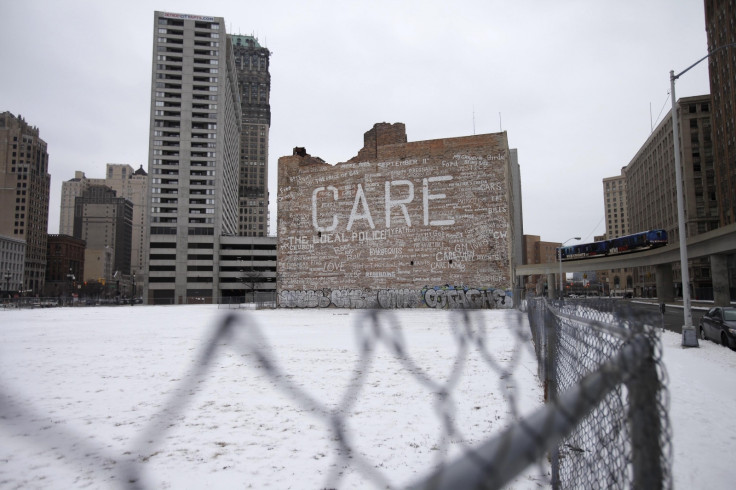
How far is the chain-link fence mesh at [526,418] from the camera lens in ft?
4.66

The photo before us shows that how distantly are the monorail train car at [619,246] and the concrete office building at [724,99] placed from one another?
30.4m

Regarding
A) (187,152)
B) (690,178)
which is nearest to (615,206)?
(690,178)

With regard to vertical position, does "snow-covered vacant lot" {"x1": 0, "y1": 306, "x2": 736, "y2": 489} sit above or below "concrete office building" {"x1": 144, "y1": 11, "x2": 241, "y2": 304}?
below

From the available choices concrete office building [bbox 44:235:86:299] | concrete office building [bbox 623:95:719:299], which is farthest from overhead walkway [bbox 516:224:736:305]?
concrete office building [bbox 44:235:86:299]

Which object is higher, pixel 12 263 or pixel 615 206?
pixel 615 206

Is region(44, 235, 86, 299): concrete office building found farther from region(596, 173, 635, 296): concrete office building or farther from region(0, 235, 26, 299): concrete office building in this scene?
region(596, 173, 635, 296): concrete office building

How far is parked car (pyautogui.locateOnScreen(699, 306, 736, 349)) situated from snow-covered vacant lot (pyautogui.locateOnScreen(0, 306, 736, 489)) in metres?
2.38

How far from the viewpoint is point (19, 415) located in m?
6.72

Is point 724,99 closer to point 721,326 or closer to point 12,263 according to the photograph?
point 721,326

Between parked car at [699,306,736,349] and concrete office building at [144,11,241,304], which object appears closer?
parked car at [699,306,736,349]

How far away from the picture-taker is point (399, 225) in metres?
37.7

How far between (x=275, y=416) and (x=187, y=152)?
114 meters

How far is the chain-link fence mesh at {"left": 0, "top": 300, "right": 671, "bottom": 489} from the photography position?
1.42m

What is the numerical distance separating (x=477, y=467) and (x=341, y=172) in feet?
131
